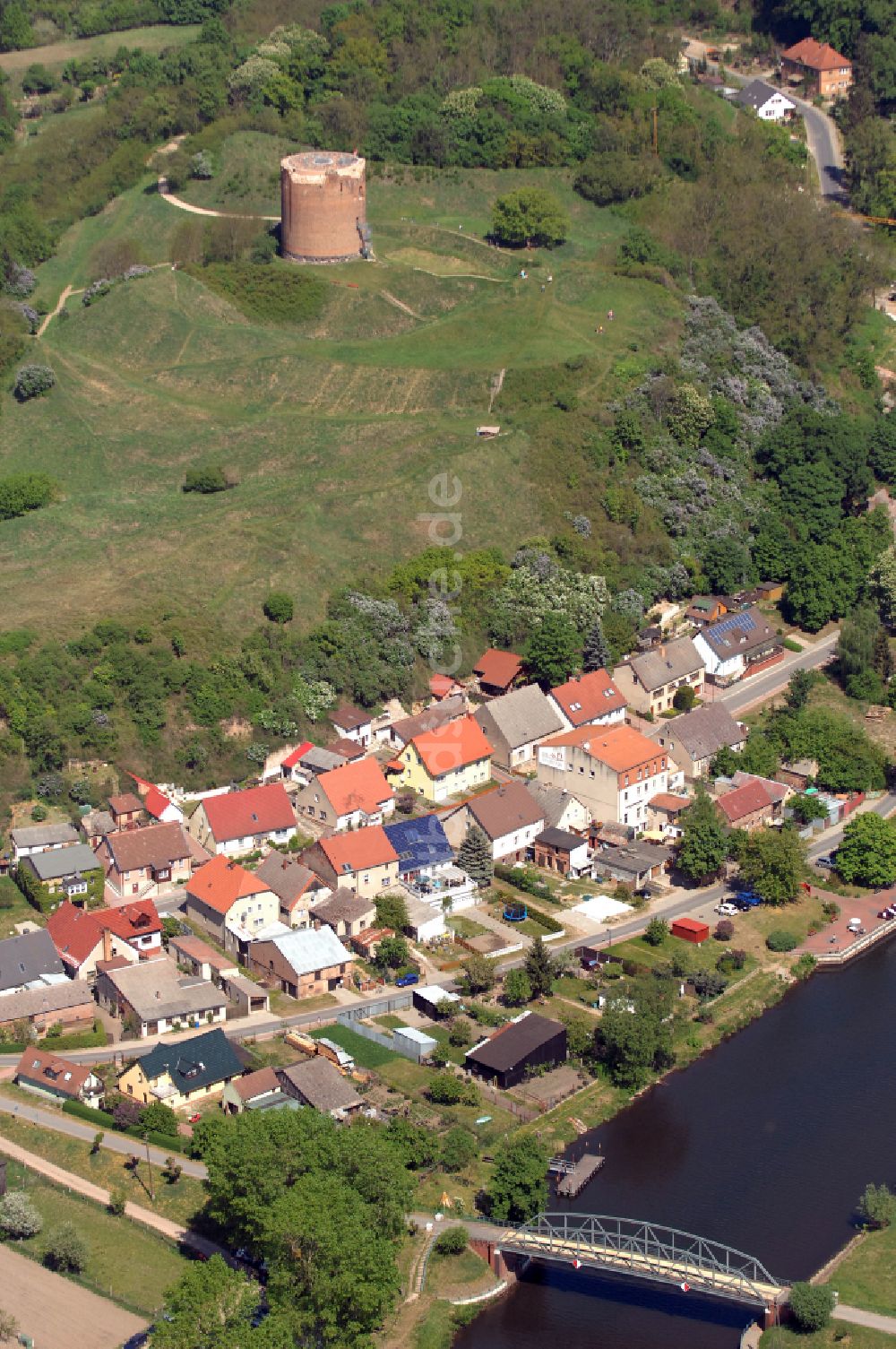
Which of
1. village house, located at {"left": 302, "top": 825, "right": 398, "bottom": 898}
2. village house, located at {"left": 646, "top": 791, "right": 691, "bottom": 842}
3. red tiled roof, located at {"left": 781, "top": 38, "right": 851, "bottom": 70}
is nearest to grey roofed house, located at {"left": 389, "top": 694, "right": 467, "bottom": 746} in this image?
village house, located at {"left": 302, "top": 825, "right": 398, "bottom": 898}

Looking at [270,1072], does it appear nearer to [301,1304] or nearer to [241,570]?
[301,1304]

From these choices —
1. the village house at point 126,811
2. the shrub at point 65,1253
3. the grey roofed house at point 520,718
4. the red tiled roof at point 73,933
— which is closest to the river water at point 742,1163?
the shrub at point 65,1253

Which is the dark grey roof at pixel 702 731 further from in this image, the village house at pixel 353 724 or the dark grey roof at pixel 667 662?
the village house at pixel 353 724

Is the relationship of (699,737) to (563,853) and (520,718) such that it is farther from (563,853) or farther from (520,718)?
(563,853)

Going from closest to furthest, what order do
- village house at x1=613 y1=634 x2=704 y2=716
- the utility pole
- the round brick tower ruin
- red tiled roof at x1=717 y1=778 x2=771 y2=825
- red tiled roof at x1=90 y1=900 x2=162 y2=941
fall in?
the utility pole → red tiled roof at x1=90 y1=900 x2=162 y2=941 → red tiled roof at x1=717 y1=778 x2=771 y2=825 → village house at x1=613 y1=634 x2=704 y2=716 → the round brick tower ruin

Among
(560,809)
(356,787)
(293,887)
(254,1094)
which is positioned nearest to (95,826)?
(293,887)

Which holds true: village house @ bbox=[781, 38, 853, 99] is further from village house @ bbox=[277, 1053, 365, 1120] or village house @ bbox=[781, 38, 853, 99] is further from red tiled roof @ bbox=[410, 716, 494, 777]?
village house @ bbox=[277, 1053, 365, 1120]
